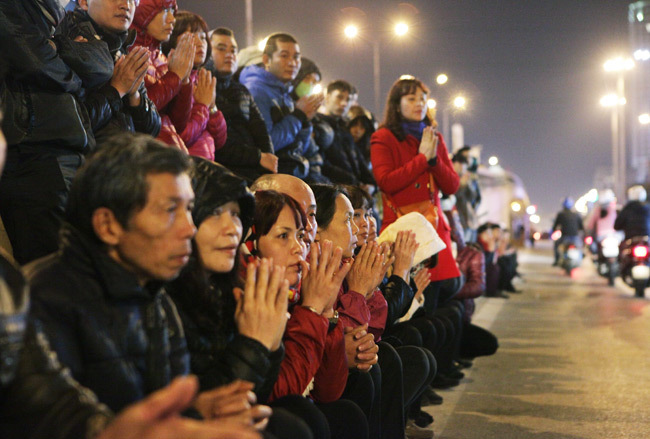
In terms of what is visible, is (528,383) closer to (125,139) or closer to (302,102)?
(302,102)

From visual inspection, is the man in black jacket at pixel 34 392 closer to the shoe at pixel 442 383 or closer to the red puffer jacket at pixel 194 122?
the red puffer jacket at pixel 194 122

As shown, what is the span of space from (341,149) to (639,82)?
272 ft

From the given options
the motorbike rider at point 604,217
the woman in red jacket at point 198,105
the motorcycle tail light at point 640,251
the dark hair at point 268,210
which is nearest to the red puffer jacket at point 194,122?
the woman in red jacket at point 198,105

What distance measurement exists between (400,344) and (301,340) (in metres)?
1.84

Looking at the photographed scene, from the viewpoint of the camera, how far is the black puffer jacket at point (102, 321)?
6.88 ft

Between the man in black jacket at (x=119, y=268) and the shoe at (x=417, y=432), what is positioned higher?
the man in black jacket at (x=119, y=268)

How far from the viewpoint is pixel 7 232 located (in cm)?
361

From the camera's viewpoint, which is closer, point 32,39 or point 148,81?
point 32,39

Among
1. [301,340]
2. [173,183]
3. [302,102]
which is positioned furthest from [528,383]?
[173,183]

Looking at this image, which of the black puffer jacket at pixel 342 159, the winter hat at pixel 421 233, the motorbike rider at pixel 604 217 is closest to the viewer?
the winter hat at pixel 421 233

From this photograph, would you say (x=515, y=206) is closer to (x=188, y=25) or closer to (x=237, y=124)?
(x=237, y=124)

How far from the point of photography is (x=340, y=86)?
907cm

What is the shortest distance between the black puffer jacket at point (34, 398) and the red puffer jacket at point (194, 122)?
10.9ft

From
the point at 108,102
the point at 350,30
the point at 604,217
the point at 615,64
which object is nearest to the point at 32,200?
the point at 108,102
